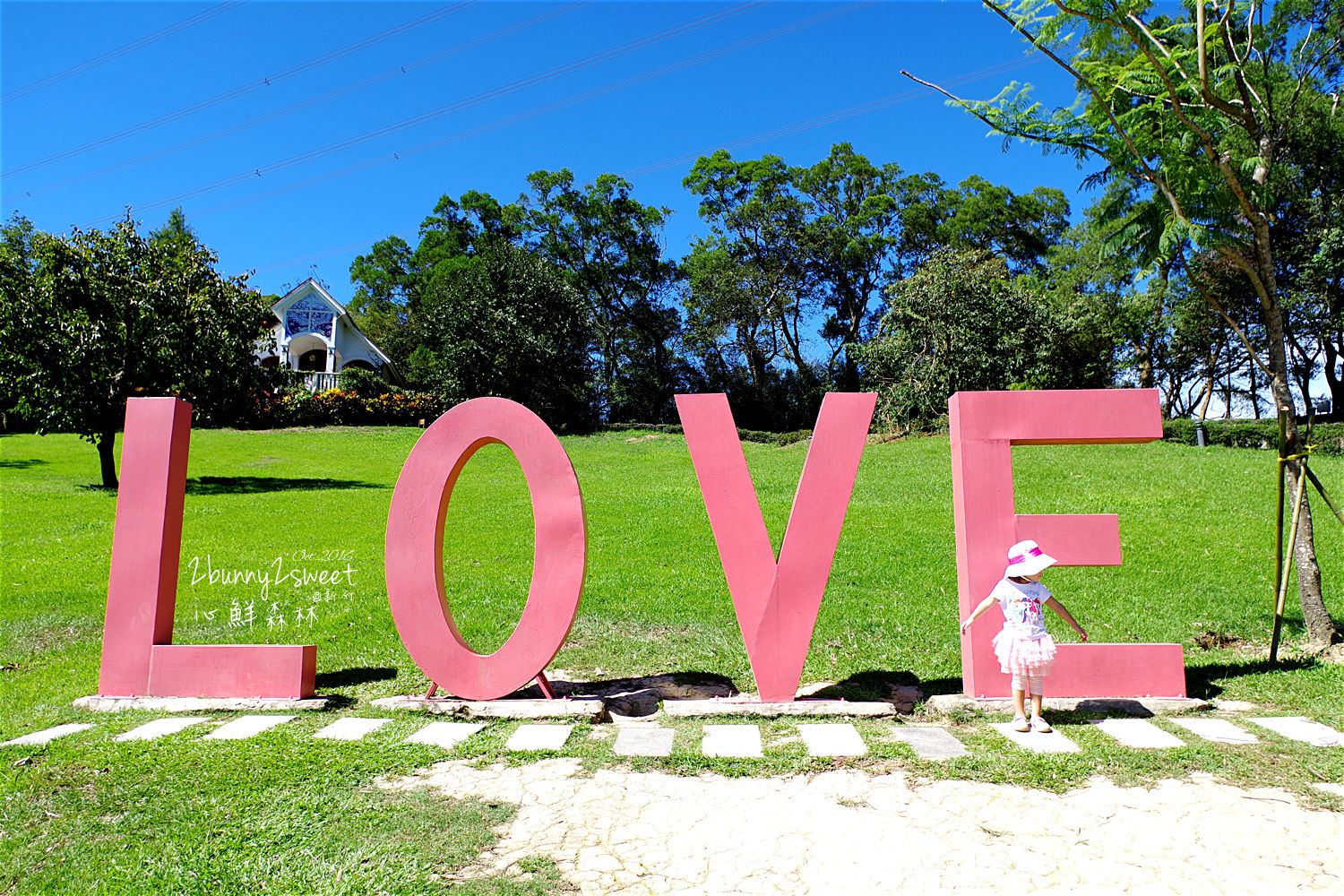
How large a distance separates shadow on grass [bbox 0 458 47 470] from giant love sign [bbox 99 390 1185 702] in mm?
18844

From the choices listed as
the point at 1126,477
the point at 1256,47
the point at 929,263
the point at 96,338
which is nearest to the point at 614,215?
the point at 929,263

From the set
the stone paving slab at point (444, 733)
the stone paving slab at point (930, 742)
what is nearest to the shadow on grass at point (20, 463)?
the stone paving slab at point (444, 733)

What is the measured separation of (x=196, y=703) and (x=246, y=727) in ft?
2.62

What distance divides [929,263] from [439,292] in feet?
67.8

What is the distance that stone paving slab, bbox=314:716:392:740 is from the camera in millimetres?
5328

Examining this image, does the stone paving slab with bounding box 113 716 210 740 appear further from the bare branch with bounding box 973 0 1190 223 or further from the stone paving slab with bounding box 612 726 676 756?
the bare branch with bounding box 973 0 1190 223

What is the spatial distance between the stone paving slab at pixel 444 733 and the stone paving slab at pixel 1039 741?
3.61 m

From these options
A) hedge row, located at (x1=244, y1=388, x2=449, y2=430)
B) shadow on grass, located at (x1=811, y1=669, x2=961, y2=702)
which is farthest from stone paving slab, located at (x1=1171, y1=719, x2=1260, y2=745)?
hedge row, located at (x1=244, y1=388, x2=449, y2=430)

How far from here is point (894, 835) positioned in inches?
152

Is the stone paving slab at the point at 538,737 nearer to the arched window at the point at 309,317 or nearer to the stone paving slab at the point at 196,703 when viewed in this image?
the stone paving slab at the point at 196,703

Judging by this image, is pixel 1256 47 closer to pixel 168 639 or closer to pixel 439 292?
pixel 168 639

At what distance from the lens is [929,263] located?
26672 mm

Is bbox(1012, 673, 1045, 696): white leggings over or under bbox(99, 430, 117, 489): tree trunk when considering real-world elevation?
under

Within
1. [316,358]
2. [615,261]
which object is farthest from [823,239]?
[316,358]
